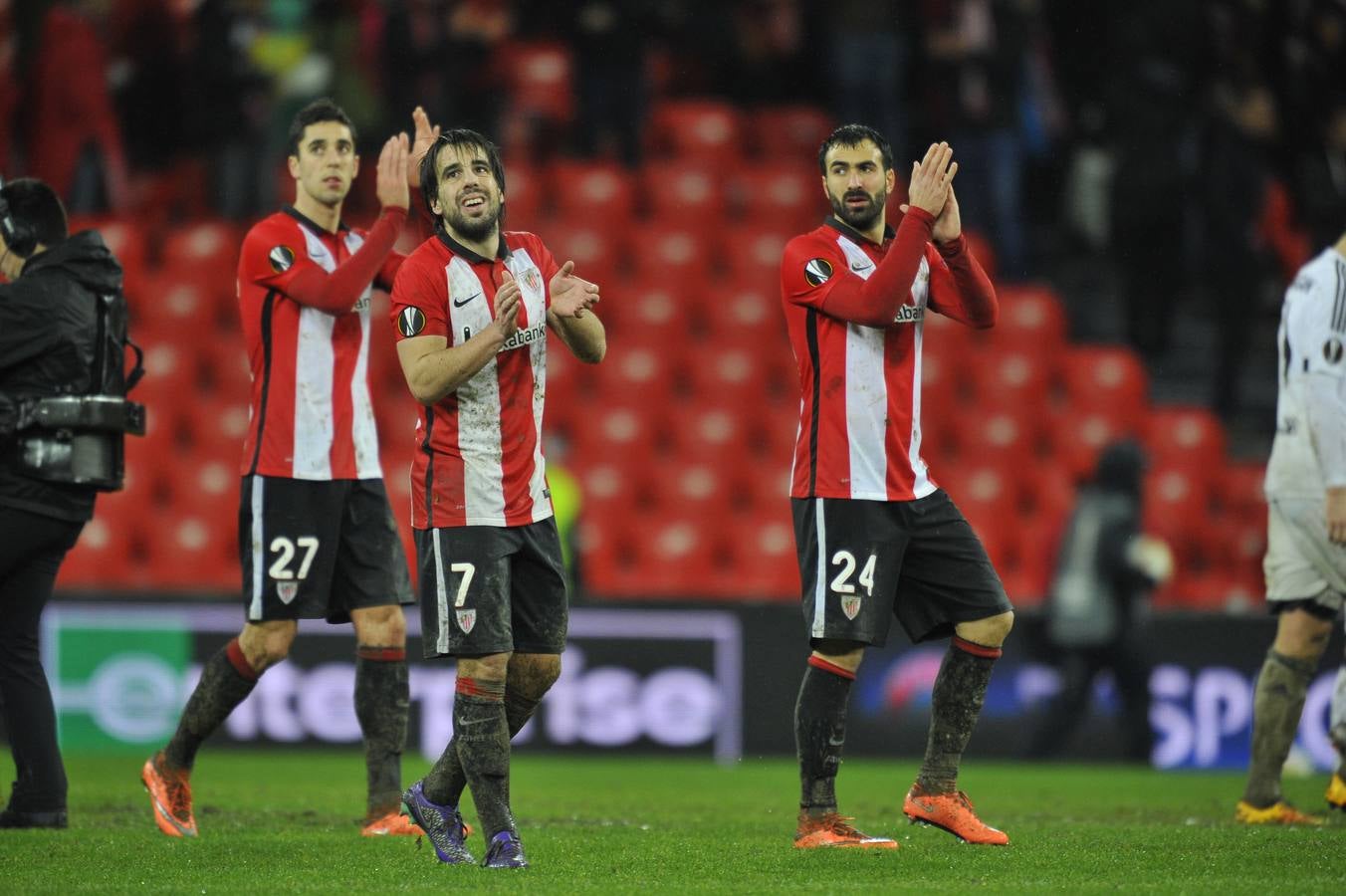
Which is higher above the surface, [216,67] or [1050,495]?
[216,67]

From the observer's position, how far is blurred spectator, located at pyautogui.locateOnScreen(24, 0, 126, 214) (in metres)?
14.4

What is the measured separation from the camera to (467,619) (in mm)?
5719

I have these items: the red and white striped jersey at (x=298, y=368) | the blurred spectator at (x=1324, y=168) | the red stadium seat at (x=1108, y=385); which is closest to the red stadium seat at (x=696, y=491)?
the red stadium seat at (x=1108, y=385)

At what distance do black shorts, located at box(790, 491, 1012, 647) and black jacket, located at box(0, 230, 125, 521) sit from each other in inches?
108

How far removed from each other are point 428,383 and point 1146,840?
115 inches

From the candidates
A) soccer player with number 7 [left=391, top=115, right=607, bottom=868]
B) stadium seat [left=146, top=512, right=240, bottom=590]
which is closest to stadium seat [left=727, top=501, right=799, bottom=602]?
stadium seat [left=146, top=512, right=240, bottom=590]

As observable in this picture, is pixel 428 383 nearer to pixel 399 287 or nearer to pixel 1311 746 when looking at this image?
pixel 399 287

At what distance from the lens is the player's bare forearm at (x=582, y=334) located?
590 centimetres

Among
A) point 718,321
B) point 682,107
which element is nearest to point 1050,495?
point 718,321

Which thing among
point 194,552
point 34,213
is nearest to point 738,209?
point 194,552

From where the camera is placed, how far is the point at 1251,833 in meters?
6.77

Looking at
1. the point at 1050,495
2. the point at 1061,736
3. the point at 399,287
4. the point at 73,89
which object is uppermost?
the point at 73,89

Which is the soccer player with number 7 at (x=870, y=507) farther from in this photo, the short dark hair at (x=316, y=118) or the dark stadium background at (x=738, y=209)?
the dark stadium background at (x=738, y=209)

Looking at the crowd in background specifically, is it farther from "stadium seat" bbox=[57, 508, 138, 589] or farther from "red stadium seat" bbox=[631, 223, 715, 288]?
"stadium seat" bbox=[57, 508, 138, 589]
